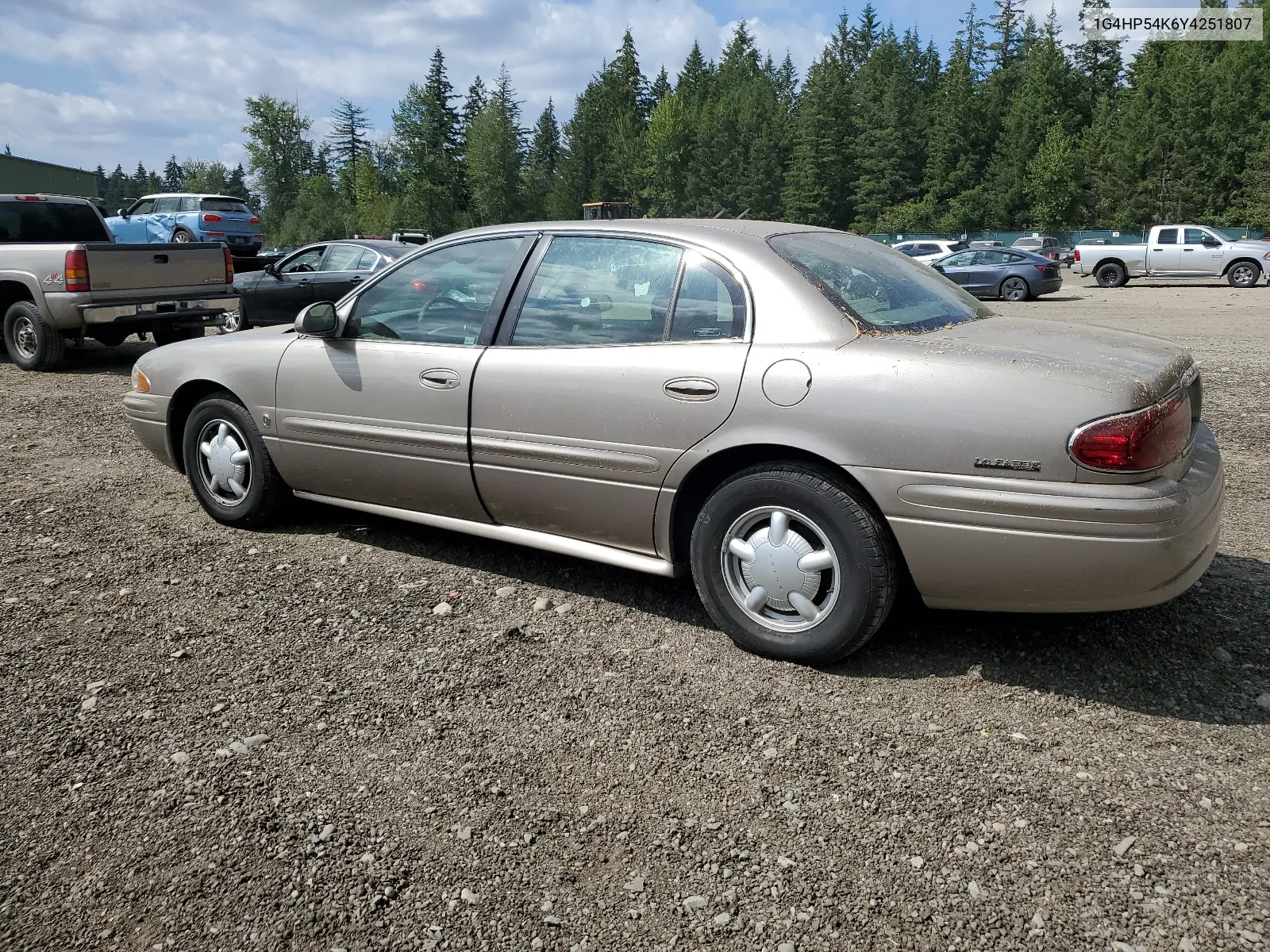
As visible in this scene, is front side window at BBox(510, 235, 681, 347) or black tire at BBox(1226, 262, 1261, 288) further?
black tire at BBox(1226, 262, 1261, 288)

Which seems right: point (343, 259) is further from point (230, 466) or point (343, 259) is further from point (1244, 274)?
point (1244, 274)

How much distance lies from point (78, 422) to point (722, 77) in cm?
10814

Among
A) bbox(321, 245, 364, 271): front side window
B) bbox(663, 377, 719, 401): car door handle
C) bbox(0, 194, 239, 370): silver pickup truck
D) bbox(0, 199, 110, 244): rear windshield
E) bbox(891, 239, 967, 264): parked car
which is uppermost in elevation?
bbox(891, 239, 967, 264): parked car

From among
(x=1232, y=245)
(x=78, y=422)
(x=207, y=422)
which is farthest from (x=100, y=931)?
(x=1232, y=245)

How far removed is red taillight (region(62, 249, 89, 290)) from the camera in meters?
10.2

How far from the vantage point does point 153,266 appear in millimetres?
10883

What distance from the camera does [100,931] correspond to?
90.2 inches

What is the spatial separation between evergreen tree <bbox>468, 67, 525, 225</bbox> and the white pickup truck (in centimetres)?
6732

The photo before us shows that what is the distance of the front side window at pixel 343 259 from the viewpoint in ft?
43.9

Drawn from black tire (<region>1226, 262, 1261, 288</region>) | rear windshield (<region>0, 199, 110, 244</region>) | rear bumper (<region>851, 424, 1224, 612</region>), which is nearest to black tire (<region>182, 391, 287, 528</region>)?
rear bumper (<region>851, 424, 1224, 612</region>)

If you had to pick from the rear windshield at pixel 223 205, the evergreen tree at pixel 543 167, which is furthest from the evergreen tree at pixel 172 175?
the rear windshield at pixel 223 205

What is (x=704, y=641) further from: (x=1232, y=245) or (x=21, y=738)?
(x=1232, y=245)

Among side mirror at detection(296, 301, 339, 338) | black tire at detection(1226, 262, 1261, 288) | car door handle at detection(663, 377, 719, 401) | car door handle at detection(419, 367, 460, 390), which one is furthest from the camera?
black tire at detection(1226, 262, 1261, 288)

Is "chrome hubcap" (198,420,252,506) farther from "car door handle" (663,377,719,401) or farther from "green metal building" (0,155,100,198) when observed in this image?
"green metal building" (0,155,100,198)
